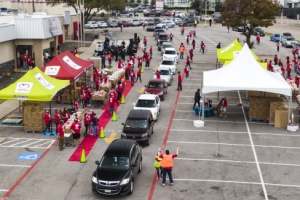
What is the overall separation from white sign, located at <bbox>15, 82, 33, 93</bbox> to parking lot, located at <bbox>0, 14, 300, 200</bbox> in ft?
8.02

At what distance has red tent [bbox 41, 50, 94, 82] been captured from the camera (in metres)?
28.9

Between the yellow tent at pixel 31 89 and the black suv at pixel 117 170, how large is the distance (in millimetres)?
7152

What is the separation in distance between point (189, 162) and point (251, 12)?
98.9ft

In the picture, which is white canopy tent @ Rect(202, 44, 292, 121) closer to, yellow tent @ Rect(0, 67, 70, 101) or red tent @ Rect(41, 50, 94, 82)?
red tent @ Rect(41, 50, 94, 82)

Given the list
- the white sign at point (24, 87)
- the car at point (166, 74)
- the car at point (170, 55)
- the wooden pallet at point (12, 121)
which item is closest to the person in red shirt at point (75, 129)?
the white sign at point (24, 87)

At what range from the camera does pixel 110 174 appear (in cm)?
1694

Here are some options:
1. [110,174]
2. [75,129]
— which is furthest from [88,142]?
[110,174]

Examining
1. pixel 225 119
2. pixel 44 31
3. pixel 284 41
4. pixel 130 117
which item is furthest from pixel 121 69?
pixel 284 41

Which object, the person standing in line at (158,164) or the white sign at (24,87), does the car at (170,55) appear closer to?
the white sign at (24,87)

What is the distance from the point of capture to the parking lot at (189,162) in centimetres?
1761

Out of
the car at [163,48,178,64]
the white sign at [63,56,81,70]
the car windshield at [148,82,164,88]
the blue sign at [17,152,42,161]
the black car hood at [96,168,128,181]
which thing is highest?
the white sign at [63,56,81,70]

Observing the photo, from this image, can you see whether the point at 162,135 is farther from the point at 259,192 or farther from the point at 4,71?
the point at 4,71

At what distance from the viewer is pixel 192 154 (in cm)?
2178

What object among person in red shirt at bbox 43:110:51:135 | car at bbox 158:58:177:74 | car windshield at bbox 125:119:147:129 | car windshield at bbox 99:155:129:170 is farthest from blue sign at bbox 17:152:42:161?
car at bbox 158:58:177:74
